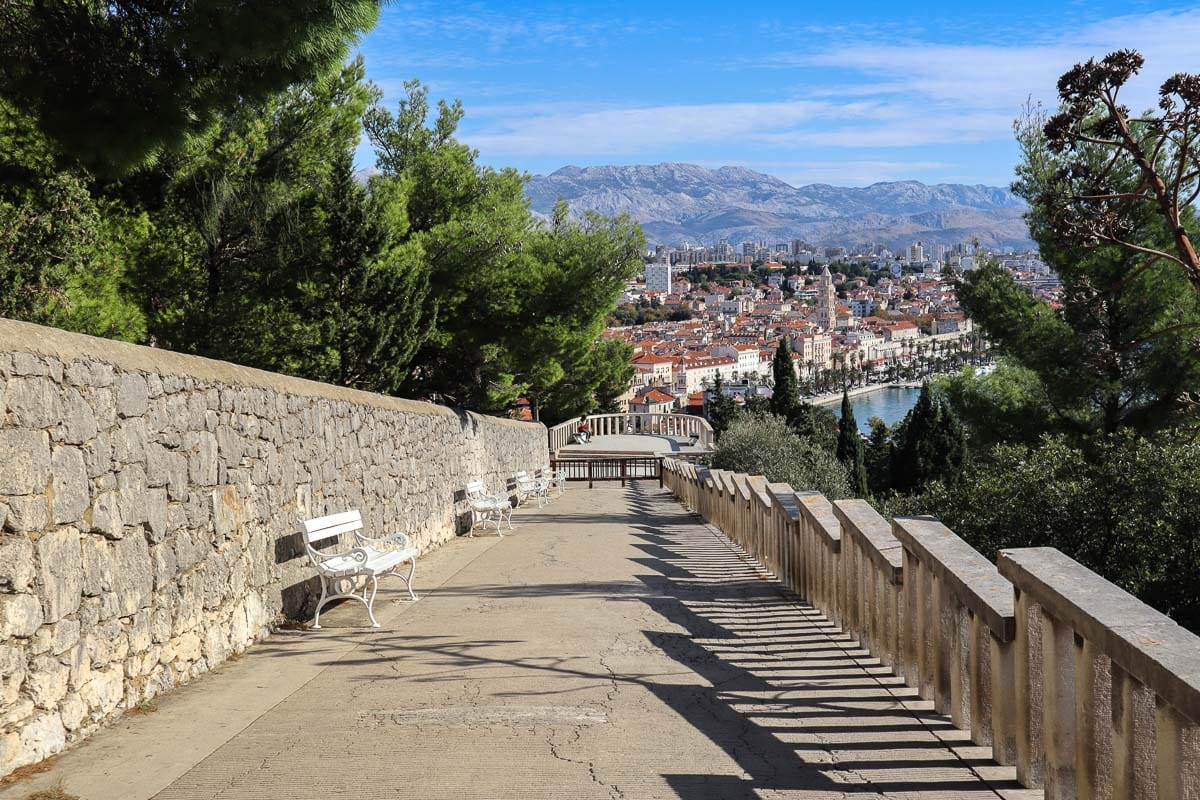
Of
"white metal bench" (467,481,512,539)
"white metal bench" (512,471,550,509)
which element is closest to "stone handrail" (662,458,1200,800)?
"white metal bench" (467,481,512,539)

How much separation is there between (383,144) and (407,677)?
2570cm

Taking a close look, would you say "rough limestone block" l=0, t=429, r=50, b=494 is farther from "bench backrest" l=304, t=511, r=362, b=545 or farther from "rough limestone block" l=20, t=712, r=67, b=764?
"bench backrest" l=304, t=511, r=362, b=545

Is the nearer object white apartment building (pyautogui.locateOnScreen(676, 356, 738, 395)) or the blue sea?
the blue sea

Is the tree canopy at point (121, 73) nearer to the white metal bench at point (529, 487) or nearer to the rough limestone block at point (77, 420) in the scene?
the rough limestone block at point (77, 420)

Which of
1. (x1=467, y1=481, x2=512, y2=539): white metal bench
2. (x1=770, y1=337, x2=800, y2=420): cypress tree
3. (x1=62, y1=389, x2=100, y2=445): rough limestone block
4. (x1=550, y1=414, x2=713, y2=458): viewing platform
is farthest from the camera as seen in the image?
(x1=770, y1=337, x2=800, y2=420): cypress tree

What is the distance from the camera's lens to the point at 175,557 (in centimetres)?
579

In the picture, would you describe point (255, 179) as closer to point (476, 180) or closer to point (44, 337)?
point (476, 180)

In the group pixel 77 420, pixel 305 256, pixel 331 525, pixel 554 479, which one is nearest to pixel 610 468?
pixel 554 479

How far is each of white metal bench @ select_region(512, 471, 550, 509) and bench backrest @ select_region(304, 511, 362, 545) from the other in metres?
9.88

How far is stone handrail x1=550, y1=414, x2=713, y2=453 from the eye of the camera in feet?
129

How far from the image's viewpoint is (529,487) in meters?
19.0

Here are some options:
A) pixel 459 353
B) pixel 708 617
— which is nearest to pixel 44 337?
pixel 708 617

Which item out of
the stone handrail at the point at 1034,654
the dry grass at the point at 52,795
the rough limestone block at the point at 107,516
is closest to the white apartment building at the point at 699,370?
the stone handrail at the point at 1034,654

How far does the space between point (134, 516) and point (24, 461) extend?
3.35 feet
